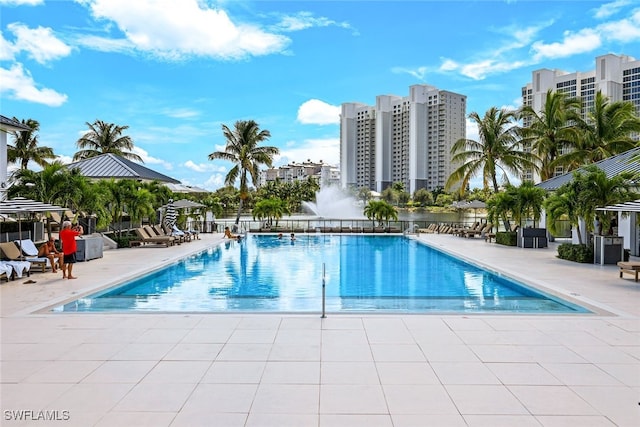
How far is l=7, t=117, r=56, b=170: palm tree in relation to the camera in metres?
32.5

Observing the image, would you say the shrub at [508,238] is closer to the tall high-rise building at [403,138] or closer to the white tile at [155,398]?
the white tile at [155,398]

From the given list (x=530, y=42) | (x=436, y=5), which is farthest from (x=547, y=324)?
(x=530, y=42)

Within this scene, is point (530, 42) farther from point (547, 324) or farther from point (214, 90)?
point (214, 90)

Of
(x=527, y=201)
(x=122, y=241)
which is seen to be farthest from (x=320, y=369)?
(x=527, y=201)

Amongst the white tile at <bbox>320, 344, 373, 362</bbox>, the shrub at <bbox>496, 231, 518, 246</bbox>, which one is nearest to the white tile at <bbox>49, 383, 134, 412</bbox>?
the white tile at <bbox>320, 344, 373, 362</bbox>

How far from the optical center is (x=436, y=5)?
15.3 m

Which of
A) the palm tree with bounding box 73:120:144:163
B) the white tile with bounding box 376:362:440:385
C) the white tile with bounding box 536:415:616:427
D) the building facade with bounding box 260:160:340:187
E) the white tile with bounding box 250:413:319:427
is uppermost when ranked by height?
the building facade with bounding box 260:160:340:187

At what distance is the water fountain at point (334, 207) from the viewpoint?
5097cm

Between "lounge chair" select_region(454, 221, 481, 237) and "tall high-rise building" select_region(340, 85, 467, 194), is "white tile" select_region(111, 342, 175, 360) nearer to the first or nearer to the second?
"lounge chair" select_region(454, 221, 481, 237)

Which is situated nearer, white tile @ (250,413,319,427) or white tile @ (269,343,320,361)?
white tile @ (250,413,319,427)

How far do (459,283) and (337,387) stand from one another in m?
8.93

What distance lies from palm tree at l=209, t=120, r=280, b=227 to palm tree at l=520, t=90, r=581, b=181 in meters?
16.7

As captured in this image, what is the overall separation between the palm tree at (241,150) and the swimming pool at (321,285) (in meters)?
10.9

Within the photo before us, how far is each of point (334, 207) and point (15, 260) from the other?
42488mm
